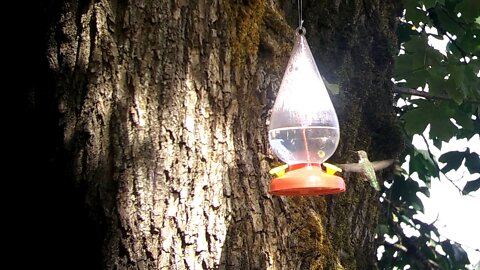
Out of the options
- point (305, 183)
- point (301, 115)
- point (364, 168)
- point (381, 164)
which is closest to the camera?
point (305, 183)

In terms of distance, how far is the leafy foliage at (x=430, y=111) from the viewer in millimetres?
3018

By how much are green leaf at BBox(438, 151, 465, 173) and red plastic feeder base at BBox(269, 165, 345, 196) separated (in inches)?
107

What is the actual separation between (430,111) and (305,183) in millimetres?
1536

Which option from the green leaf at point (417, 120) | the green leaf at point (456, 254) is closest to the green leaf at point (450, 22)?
the green leaf at point (417, 120)

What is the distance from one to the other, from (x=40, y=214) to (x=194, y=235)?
392 mm

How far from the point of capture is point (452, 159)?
4.33 meters

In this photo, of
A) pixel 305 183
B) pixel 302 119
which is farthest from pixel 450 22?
pixel 305 183

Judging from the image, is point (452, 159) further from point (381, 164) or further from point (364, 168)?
point (364, 168)

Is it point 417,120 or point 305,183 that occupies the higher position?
point 417,120

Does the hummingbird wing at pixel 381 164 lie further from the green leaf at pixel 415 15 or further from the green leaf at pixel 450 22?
the green leaf at pixel 450 22

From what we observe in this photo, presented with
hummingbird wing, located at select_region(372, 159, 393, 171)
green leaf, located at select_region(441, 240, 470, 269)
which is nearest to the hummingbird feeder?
hummingbird wing, located at select_region(372, 159, 393, 171)

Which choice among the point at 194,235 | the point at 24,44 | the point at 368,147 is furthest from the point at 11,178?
the point at 368,147

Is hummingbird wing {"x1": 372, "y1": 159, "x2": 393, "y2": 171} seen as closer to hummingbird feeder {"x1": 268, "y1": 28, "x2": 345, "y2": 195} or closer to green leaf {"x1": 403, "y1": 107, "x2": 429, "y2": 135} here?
hummingbird feeder {"x1": 268, "y1": 28, "x2": 345, "y2": 195}

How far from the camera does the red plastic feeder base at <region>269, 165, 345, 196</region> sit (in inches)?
66.4
